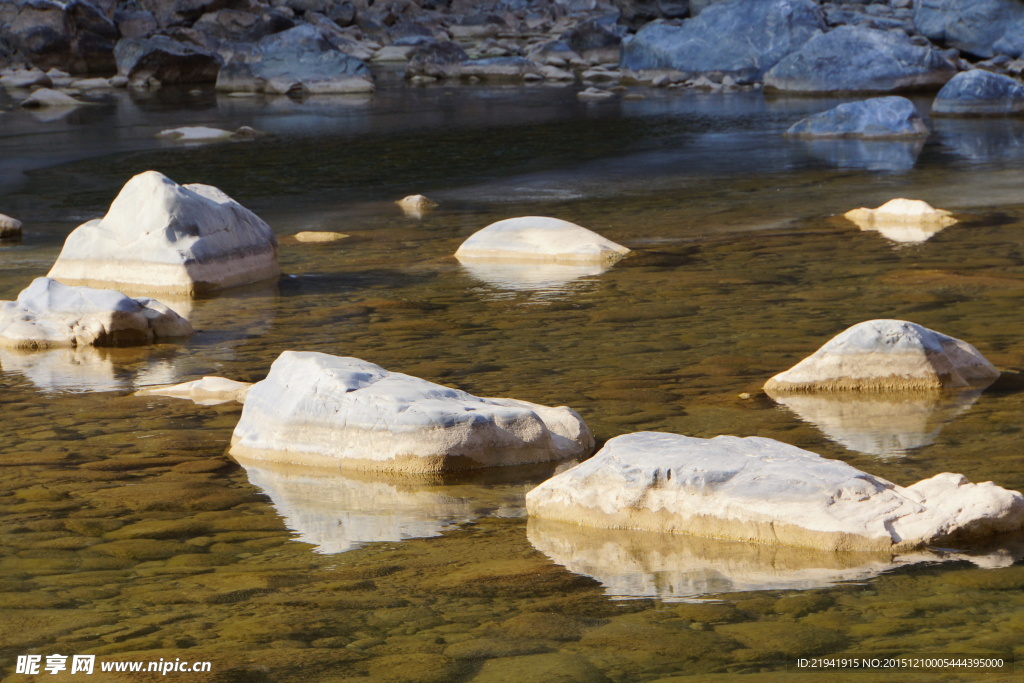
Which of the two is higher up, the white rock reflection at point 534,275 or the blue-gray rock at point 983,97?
the blue-gray rock at point 983,97

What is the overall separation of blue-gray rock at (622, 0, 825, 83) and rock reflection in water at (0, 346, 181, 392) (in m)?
20.4

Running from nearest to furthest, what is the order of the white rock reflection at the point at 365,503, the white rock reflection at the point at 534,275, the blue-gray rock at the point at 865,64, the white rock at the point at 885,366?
the white rock reflection at the point at 365,503 < the white rock at the point at 885,366 < the white rock reflection at the point at 534,275 < the blue-gray rock at the point at 865,64

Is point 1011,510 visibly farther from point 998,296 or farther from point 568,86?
point 568,86

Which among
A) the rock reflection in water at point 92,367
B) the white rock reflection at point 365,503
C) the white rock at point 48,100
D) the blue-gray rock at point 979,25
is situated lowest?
the white rock at point 48,100

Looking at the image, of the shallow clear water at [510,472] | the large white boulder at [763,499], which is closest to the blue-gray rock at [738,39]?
the shallow clear water at [510,472]

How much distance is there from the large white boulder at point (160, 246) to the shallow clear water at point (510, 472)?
0.28 meters

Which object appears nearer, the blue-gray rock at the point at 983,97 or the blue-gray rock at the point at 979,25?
the blue-gray rock at the point at 983,97

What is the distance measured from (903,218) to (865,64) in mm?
13892

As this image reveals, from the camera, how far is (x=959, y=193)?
1012cm

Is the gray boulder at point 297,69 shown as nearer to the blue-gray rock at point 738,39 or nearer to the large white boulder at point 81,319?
the blue-gray rock at point 738,39

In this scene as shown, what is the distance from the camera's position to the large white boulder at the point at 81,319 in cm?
592

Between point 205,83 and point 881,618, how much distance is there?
27300 mm

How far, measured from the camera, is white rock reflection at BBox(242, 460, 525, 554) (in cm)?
341

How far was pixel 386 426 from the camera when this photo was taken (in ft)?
12.8
